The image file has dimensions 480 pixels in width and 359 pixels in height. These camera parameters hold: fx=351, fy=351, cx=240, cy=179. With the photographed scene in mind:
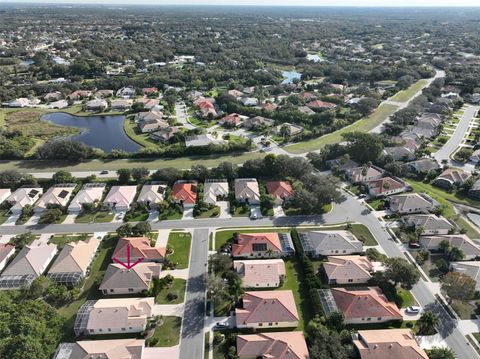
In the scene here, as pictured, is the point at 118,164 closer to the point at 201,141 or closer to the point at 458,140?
the point at 201,141

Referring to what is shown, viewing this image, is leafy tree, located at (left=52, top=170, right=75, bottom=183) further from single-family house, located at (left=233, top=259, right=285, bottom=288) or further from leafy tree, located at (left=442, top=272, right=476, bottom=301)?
leafy tree, located at (left=442, top=272, right=476, bottom=301)

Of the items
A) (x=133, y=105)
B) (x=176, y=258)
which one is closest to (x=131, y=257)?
(x=176, y=258)

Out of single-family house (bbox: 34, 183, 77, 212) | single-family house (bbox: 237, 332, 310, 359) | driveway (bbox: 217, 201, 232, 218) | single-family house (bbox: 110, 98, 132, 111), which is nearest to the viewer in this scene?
single-family house (bbox: 237, 332, 310, 359)

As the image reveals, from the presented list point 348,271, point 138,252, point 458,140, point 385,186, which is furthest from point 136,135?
point 458,140

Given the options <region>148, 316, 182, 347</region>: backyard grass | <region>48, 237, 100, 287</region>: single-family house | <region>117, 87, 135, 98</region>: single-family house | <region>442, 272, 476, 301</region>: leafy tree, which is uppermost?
<region>442, 272, 476, 301</region>: leafy tree

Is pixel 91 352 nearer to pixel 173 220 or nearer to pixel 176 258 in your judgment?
pixel 176 258

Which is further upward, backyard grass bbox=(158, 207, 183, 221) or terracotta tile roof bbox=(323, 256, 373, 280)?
terracotta tile roof bbox=(323, 256, 373, 280)

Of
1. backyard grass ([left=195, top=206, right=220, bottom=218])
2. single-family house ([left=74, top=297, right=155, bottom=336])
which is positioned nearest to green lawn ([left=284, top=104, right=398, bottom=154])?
backyard grass ([left=195, top=206, right=220, bottom=218])
